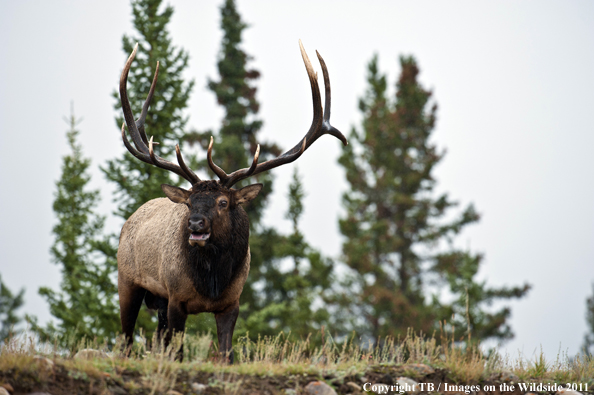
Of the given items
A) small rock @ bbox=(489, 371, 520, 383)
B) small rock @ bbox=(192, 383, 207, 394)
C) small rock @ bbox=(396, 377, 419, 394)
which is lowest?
small rock @ bbox=(192, 383, 207, 394)

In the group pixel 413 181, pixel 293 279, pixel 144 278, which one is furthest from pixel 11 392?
pixel 413 181

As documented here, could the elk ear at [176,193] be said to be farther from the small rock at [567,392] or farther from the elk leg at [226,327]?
the small rock at [567,392]

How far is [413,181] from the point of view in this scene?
29047 millimetres

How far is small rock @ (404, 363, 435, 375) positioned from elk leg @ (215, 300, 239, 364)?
6.51 ft

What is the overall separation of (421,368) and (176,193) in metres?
3.54

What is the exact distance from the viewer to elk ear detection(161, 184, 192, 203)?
7.52 m

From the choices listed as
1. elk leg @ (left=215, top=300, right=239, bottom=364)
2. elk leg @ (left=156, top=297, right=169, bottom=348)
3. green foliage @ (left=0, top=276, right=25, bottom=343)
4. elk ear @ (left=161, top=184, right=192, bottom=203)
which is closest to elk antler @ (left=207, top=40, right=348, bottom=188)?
elk ear @ (left=161, top=184, right=192, bottom=203)

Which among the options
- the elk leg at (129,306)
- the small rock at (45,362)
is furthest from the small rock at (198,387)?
the elk leg at (129,306)

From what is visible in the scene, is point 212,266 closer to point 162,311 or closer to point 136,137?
point 162,311

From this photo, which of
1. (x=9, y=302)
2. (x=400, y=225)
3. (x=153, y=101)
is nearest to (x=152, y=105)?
(x=153, y=101)

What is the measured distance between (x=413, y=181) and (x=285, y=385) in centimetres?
2411

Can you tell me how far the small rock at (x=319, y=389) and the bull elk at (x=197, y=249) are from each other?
1186mm

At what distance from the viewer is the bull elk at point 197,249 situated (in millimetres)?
7191

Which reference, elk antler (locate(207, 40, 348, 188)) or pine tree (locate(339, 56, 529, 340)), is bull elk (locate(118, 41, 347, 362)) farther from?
pine tree (locate(339, 56, 529, 340))
